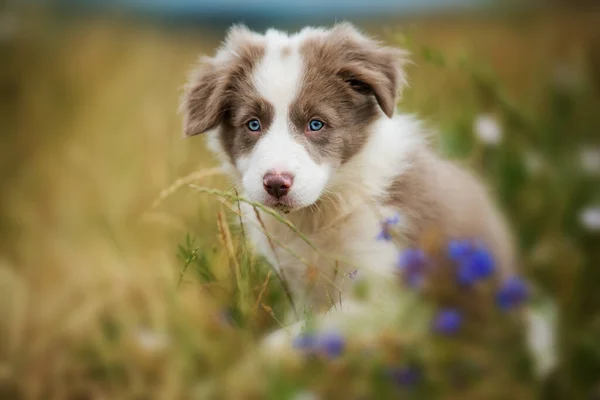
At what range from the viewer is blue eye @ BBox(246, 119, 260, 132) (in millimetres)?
2150

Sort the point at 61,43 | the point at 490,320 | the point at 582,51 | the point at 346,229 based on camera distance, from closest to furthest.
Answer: the point at 346,229, the point at 490,320, the point at 582,51, the point at 61,43

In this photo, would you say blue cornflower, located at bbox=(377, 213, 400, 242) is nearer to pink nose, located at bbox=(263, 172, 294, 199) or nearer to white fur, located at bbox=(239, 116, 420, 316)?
white fur, located at bbox=(239, 116, 420, 316)

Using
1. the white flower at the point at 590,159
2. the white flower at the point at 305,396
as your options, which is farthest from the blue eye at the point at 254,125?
the white flower at the point at 590,159

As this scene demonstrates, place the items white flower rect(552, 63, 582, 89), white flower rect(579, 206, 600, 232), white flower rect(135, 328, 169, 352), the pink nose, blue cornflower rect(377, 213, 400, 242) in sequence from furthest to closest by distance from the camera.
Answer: white flower rect(552, 63, 582, 89), white flower rect(579, 206, 600, 232), white flower rect(135, 328, 169, 352), blue cornflower rect(377, 213, 400, 242), the pink nose

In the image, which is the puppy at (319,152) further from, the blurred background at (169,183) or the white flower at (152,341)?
the white flower at (152,341)

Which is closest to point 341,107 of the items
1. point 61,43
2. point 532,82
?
point 532,82

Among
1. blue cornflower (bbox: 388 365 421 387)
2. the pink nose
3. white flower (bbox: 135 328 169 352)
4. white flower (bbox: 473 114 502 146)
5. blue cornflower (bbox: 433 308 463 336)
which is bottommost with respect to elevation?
white flower (bbox: 135 328 169 352)

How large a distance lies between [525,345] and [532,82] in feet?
6.46

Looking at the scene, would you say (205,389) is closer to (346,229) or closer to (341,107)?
(346,229)

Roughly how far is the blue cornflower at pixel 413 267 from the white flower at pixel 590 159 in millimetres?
1637

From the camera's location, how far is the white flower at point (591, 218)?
10.1 ft

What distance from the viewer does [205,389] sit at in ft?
8.95

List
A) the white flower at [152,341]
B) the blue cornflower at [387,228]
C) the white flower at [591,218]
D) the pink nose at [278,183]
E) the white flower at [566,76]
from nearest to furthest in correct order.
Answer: the pink nose at [278,183], the blue cornflower at [387,228], the white flower at [152,341], the white flower at [591,218], the white flower at [566,76]

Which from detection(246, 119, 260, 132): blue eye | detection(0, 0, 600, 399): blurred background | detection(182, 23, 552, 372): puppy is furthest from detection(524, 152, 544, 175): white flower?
detection(246, 119, 260, 132): blue eye
